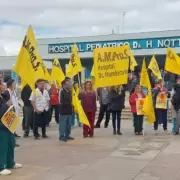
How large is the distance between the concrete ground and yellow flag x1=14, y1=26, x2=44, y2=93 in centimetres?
156

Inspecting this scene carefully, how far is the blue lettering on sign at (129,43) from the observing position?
29.8m

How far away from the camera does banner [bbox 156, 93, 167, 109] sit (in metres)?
12.0

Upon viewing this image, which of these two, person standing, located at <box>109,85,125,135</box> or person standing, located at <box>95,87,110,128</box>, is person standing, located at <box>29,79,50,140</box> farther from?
person standing, located at <box>95,87,110,128</box>

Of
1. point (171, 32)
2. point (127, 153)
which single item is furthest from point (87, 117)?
point (171, 32)

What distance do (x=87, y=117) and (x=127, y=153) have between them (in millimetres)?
2654

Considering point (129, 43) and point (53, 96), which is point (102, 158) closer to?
point (53, 96)

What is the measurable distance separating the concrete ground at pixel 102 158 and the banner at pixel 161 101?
3.16 ft

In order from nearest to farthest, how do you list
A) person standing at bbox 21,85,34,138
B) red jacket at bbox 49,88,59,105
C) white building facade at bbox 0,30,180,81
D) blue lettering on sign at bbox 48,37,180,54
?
person standing at bbox 21,85,34,138
red jacket at bbox 49,88,59,105
blue lettering on sign at bbox 48,37,180,54
white building facade at bbox 0,30,180,81

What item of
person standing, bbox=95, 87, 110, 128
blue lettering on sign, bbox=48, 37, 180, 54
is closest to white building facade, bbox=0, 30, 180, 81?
blue lettering on sign, bbox=48, 37, 180, 54

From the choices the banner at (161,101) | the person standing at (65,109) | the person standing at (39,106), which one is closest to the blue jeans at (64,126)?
the person standing at (65,109)

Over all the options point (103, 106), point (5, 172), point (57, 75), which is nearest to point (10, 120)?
point (5, 172)

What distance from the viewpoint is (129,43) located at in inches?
1233

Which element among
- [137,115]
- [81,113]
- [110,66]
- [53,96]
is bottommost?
[137,115]

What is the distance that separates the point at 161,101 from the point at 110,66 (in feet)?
6.90
